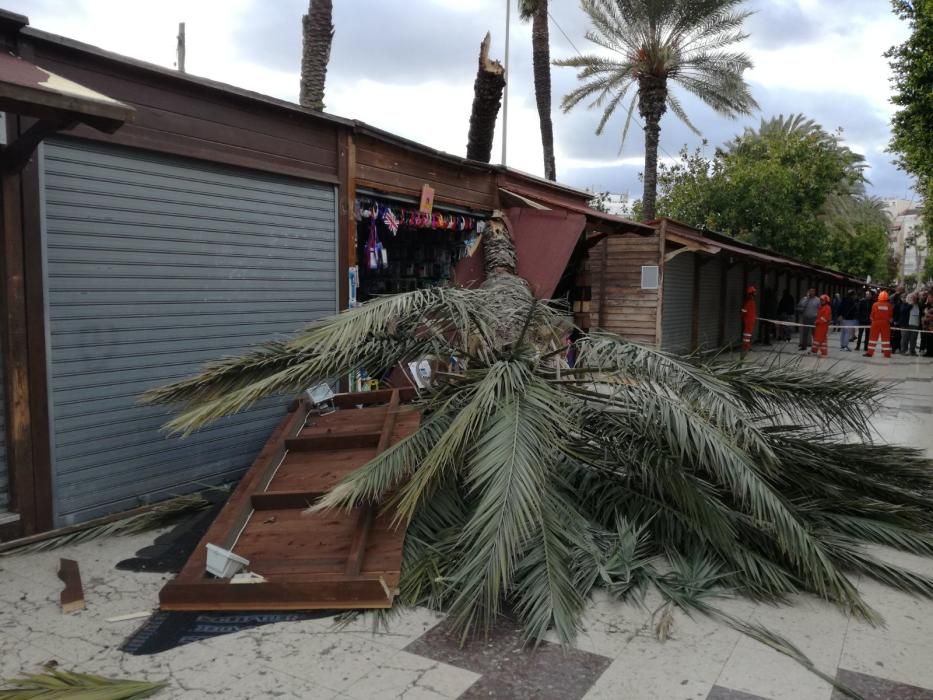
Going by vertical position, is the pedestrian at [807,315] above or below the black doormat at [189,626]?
above

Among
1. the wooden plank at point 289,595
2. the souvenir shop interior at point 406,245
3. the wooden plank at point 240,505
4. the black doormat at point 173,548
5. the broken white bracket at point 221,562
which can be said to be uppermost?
the souvenir shop interior at point 406,245

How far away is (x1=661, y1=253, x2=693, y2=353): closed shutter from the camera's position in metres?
15.3

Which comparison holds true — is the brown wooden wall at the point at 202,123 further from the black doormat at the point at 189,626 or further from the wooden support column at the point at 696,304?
the wooden support column at the point at 696,304

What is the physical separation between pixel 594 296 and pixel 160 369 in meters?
10.4

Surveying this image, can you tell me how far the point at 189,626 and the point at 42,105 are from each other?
2.75m

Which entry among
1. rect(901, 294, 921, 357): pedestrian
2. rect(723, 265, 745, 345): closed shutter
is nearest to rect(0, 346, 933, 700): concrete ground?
rect(901, 294, 921, 357): pedestrian

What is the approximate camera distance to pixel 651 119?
68.4 feet

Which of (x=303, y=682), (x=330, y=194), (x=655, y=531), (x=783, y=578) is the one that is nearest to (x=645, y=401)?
(x=655, y=531)

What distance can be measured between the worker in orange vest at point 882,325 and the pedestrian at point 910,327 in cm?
116

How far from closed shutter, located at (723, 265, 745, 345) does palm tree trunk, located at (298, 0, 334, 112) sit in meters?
13.7

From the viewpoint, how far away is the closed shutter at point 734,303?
67.0ft

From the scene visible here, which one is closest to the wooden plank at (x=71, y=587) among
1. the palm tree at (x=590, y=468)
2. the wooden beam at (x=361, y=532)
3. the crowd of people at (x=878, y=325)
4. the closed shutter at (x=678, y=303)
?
the palm tree at (x=590, y=468)

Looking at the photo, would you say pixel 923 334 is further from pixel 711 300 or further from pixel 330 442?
pixel 330 442

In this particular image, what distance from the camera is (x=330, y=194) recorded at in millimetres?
6930
